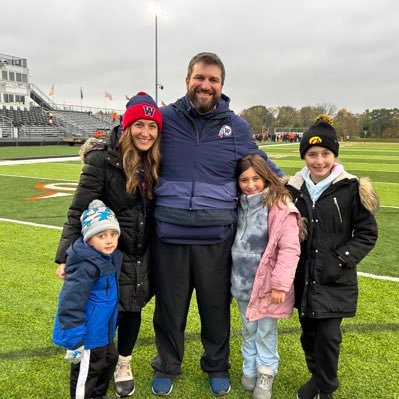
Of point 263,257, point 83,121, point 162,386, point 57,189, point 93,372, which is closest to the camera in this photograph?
point 93,372

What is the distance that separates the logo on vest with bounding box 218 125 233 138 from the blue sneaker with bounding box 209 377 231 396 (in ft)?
5.11

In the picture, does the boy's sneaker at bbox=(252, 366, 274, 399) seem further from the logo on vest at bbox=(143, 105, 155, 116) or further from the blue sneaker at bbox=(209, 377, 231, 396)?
the logo on vest at bbox=(143, 105, 155, 116)

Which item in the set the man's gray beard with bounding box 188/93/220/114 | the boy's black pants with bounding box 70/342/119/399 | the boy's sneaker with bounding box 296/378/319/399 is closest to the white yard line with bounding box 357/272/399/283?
the boy's sneaker with bounding box 296/378/319/399

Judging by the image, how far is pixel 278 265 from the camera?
233 cm

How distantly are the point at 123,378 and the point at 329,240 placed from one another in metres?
1.56

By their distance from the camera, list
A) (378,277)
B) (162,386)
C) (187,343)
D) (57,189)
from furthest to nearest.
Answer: (57,189) → (378,277) → (187,343) → (162,386)

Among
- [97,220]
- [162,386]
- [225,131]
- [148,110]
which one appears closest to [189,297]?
[162,386]

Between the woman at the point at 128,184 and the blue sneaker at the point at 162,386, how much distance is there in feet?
0.64

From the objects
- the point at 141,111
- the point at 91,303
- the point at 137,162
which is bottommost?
the point at 91,303

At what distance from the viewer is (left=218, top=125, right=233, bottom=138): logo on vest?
2473mm

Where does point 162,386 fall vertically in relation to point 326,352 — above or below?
below

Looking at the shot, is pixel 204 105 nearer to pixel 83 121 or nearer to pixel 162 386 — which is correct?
pixel 162 386

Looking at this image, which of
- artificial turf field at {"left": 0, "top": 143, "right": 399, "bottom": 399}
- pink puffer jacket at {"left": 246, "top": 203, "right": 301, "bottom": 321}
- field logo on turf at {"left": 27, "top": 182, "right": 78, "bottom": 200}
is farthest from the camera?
field logo on turf at {"left": 27, "top": 182, "right": 78, "bottom": 200}

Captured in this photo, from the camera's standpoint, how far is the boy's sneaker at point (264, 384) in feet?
8.20
